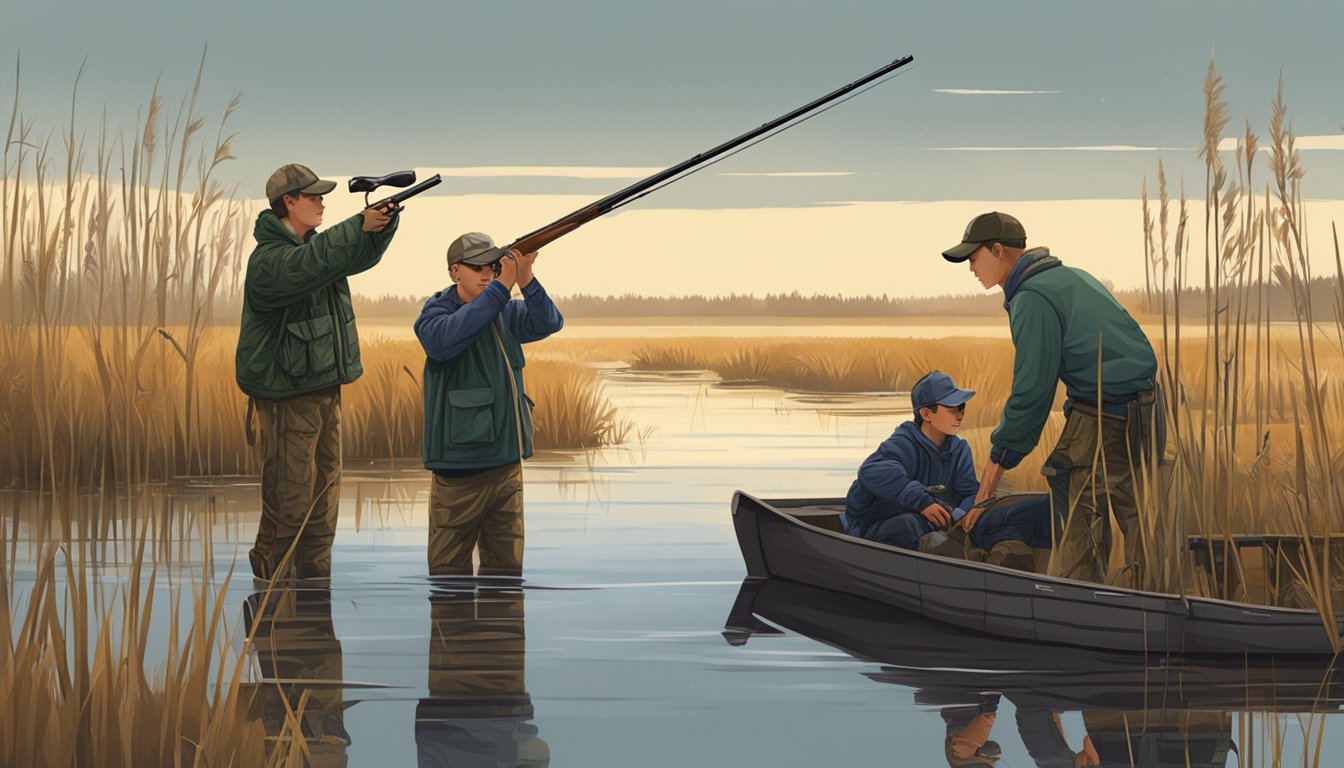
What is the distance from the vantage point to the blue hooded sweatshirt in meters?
7.98

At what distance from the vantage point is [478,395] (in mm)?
7898

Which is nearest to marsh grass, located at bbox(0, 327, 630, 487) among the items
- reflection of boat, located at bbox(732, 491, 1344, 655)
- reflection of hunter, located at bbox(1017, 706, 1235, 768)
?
reflection of boat, located at bbox(732, 491, 1344, 655)

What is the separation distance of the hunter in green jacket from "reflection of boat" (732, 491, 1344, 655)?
0.24 metres

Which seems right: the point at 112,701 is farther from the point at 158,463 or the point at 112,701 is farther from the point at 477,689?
the point at 158,463

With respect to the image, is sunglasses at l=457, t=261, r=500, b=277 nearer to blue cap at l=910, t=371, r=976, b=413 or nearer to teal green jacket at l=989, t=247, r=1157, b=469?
blue cap at l=910, t=371, r=976, b=413

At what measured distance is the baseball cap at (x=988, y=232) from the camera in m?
7.56

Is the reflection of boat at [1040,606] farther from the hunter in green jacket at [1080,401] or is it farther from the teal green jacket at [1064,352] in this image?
the teal green jacket at [1064,352]

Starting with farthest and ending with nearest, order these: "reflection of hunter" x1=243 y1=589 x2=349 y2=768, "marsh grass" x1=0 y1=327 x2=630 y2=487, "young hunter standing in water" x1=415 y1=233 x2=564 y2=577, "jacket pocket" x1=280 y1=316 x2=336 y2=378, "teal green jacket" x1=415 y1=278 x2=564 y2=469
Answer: "marsh grass" x1=0 y1=327 x2=630 y2=487 < "jacket pocket" x1=280 y1=316 x2=336 y2=378 < "teal green jacket" x1=415 y1=278 x2=564 y2=469 < "young hunter standing in water" x1=415 y1=233 x2=564 y2=577 < "reflection of hunter" x1=243 y1=589 x2=349 y2=768

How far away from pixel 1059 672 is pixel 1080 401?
4.27ft

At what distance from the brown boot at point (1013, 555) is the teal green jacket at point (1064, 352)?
0.83m

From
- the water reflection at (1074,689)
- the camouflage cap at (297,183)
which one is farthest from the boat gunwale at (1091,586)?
the camouflage cap at (297,183)

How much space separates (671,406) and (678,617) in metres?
14.8

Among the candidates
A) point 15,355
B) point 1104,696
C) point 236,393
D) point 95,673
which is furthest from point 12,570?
point 236,393

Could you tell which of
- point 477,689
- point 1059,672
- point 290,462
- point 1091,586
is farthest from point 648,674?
point 290,462
